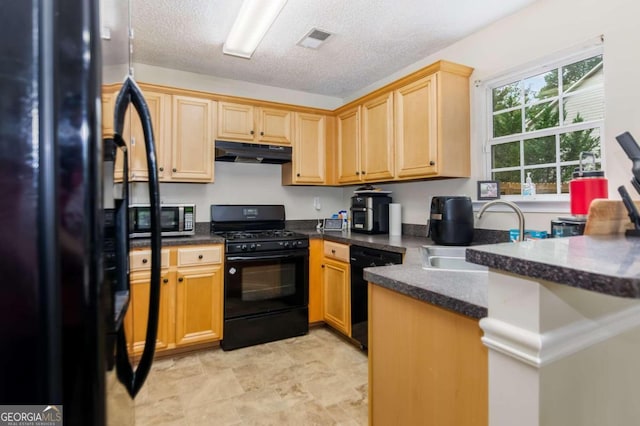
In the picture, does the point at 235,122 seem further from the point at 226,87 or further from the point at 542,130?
the point at 542,130

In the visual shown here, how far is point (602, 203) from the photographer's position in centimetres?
108

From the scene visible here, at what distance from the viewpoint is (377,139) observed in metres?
3.04

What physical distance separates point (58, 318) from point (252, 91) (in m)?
3.49

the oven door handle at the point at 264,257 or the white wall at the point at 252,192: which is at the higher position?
the white wall at the point at 252,192

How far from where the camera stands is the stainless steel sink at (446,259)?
1.88 m

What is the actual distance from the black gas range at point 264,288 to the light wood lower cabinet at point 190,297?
0.30ft

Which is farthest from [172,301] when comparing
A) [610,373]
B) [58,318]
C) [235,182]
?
[610,373]

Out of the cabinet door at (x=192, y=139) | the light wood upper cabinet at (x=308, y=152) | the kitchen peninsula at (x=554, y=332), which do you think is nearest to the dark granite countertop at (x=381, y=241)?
the light wood upper cabinet at (x=308, y=152)

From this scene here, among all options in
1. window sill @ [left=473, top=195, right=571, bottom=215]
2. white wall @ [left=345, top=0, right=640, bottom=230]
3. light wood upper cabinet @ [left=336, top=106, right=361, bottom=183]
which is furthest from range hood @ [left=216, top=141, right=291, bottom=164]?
window sill @ [left=473, top=195, right=571, bottom=215]

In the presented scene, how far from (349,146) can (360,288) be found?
1487 mm

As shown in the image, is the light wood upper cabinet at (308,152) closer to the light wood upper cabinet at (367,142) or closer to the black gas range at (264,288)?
the light wood upper cabinet at (367,142)

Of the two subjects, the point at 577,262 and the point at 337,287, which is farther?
the point at 337,287

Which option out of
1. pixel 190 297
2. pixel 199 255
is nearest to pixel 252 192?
pixel 199 255

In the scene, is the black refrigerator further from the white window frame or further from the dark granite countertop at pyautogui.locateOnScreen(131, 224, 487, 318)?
the white window frame
